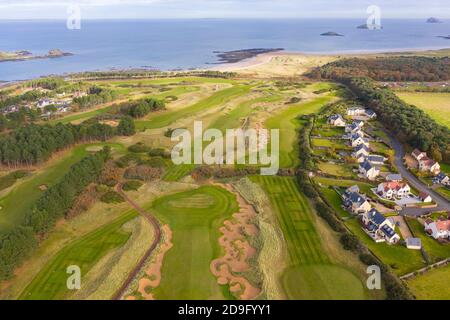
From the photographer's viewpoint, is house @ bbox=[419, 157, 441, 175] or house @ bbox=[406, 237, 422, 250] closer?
house @ bbox=[406, 237, 422, 250]

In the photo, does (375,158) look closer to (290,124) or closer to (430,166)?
(430,166)

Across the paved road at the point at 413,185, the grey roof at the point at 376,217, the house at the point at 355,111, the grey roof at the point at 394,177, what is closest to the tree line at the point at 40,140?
the grey roof at the point at 376,217

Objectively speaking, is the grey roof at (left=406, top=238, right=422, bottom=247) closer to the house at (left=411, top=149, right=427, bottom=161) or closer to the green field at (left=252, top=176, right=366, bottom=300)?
the green field at (left=252, top=176, right=366, bottom=300)

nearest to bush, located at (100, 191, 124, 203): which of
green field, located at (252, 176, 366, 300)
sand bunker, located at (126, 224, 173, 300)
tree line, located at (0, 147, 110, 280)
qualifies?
tree line, located at (0, 147, 110, 280)

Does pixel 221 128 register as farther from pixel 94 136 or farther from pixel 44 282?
pixel 44 282
